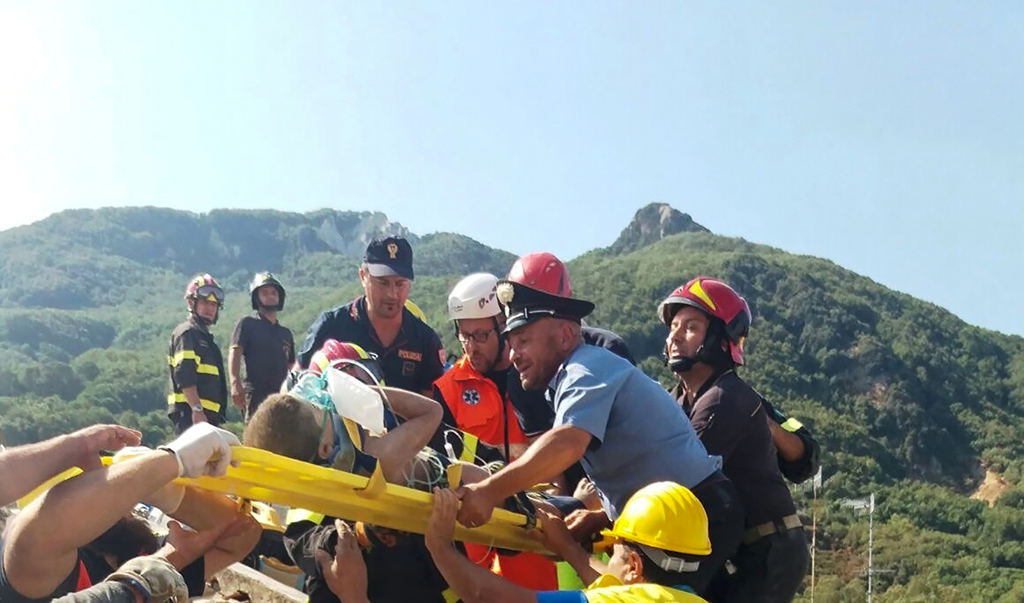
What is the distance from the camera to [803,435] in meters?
5.12

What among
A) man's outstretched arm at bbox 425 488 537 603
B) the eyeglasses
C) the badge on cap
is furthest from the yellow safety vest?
the eyeglasses

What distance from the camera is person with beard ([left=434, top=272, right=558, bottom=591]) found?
5598 mm

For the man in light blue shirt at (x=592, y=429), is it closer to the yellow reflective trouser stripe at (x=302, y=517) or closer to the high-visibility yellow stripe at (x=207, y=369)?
the yellow reflective trouser stripe at (x=302, y=517)

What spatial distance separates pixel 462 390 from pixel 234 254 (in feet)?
548

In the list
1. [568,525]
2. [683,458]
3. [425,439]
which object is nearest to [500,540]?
[568,525]

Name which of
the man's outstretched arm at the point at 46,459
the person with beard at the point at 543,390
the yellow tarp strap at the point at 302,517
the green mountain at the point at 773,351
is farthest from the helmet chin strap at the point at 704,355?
the green mountain at the point at 773,351

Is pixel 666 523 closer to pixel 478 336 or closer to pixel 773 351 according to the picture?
pixel 478 336

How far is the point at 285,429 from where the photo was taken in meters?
3.71

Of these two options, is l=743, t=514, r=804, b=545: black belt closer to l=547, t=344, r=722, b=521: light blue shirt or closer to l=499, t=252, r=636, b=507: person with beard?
l=547, t=344, r=722, b=521: light blue shirt

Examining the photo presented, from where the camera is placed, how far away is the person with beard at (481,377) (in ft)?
18.4

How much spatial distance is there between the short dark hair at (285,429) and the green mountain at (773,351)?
36.6m

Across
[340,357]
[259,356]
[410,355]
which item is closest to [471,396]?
[340,357]

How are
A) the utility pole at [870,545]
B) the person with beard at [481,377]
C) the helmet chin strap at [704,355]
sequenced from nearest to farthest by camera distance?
1. the helmet chin strap at [704,355]
2. the person with beard at [481,377]
3. the utility pole at [870,545]

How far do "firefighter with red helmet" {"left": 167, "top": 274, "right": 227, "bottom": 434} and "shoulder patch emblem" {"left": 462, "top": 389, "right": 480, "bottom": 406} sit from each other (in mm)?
4377
